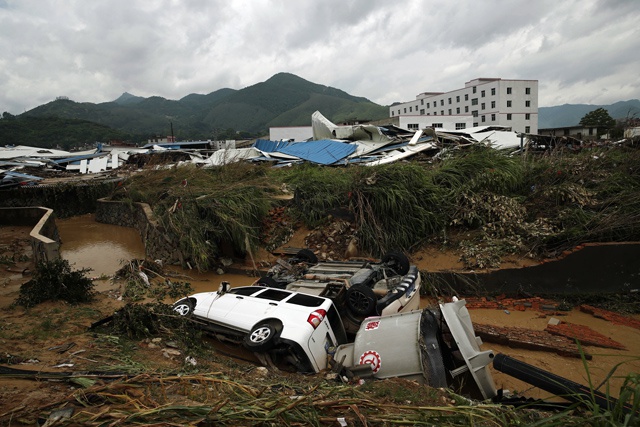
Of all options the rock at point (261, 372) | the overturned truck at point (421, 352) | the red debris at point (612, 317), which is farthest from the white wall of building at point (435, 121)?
the rock at point (261, 372)

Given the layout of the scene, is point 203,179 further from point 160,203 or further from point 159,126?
point 159,126

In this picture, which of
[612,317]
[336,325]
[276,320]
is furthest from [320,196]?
[612,317]

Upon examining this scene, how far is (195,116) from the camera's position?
451ft

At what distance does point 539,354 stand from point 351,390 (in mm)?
4211

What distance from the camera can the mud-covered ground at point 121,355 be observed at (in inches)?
104

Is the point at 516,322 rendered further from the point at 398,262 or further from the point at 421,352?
the point at 421,352

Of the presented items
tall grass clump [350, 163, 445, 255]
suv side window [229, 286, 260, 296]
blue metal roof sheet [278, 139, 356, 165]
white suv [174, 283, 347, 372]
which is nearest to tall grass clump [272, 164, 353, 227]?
tall grass clump [350, 163, 445, 255]

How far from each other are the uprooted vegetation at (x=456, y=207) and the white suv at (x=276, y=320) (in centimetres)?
382

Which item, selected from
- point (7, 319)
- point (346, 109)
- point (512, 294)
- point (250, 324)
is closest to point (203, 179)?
point (7, 319)

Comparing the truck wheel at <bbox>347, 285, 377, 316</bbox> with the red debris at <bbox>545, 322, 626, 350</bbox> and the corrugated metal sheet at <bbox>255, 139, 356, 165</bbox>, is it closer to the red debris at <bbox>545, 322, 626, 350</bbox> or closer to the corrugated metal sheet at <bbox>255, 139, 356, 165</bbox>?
the red debris at <bbox>545, 322, 626, 350</bbox>

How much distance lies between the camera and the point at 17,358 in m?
3.58

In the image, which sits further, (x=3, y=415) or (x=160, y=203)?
(x=160, y=203)

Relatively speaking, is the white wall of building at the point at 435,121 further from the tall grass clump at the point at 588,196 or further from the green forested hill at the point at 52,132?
the green forested hill at the point at 52,132

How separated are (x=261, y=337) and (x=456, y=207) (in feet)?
20.4
